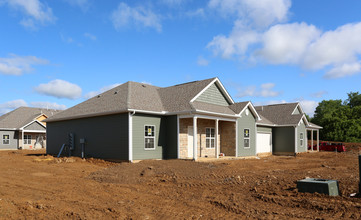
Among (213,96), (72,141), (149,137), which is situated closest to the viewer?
(149,137)

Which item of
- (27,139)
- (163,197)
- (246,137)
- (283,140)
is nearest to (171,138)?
(246,137)

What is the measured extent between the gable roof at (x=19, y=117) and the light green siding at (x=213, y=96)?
24959 millimetres

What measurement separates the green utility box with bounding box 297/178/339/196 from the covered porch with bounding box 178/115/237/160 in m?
9.95

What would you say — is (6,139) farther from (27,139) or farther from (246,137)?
(246,137)

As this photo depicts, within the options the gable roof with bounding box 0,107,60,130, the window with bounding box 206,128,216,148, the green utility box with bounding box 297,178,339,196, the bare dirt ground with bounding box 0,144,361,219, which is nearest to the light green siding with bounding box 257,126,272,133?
the window with bounding box 206,128,216,148

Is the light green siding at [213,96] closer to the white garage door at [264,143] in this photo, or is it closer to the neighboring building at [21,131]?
the white garage door at [264,143]

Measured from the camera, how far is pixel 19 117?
37625 mm

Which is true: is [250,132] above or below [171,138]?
above

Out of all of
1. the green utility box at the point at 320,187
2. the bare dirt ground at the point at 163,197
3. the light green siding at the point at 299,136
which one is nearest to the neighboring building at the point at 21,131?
the bare dirt ground at the point at 163,197

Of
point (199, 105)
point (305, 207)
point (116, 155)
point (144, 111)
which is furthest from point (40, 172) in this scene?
point (305, 207)

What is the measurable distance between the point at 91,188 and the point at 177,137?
8748 mm

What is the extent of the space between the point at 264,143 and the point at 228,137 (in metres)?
8.20

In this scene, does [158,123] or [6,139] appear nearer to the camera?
[158,123]

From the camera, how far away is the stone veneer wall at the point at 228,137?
21.9 metres
